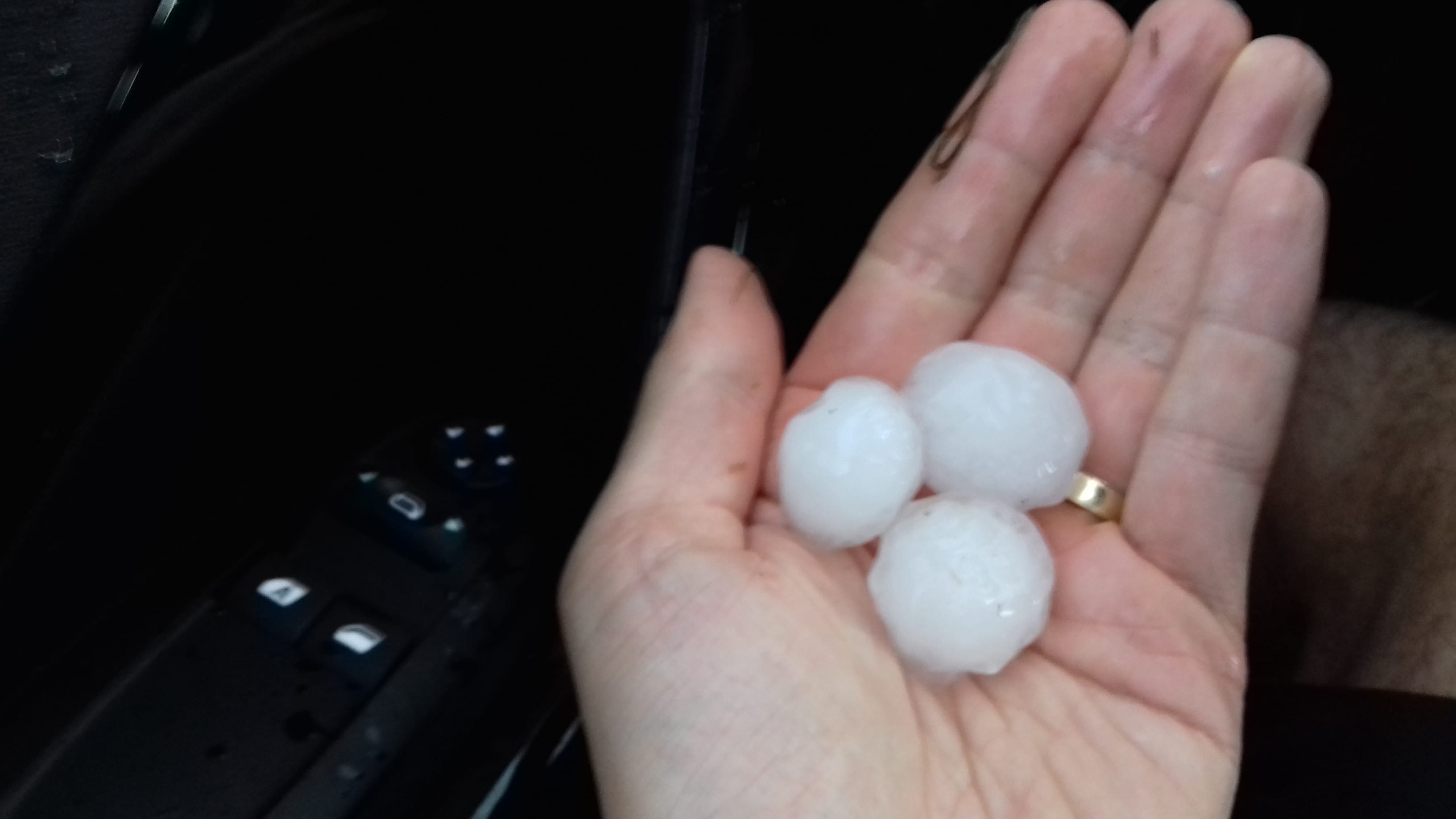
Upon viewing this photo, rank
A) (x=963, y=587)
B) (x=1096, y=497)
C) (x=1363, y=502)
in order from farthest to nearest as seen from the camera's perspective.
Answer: (x=1363, y=502) < (x=1096, y=497) < (x=963, y=587)

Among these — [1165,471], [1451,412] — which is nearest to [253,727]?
[1165,471]

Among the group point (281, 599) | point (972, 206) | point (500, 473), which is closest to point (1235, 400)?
point (972, 206)

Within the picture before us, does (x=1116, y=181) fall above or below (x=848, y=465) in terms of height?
above

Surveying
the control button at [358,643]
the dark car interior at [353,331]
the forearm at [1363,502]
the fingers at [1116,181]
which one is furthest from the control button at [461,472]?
the forearm at [1363,502]

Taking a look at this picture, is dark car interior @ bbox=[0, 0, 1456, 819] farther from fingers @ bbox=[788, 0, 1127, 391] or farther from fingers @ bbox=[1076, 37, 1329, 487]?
fingers @ bbox=[1076, 37, 1329, 487]

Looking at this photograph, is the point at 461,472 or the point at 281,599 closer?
the point at 281,599

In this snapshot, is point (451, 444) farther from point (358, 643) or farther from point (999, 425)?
point (999, 425)
